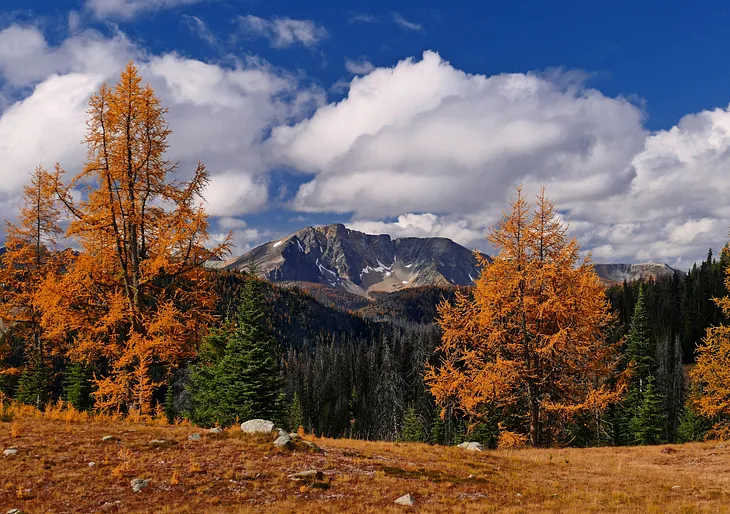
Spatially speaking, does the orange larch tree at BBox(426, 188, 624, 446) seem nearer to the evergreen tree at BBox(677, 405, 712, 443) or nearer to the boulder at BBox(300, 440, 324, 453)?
the boulder at BBox(300, 440, 324, 453)

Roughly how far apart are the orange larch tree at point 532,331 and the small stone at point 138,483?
1201 centimetres

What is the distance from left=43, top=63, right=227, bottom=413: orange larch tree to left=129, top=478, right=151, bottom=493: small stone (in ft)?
15.7

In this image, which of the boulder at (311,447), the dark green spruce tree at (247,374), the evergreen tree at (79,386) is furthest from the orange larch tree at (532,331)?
the evergreen tree at (79,386)

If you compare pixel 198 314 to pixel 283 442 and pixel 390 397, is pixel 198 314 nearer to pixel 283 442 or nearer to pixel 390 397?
pixel 283 442

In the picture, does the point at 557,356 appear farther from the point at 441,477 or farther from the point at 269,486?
the point at 269,486

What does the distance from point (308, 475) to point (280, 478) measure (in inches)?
27.4

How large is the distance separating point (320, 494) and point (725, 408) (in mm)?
26024

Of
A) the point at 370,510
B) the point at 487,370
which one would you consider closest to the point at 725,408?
the point at 487,370

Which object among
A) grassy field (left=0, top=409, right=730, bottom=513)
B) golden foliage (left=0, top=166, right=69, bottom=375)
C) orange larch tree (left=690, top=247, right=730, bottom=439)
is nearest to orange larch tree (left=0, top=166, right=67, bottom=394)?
golden foliage (left=0, top=166, right=69, bottom=375)

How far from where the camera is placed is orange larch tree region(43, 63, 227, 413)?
570 inches

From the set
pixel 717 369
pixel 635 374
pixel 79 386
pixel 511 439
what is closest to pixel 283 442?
pixel 511 439

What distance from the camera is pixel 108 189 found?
49.4 feet

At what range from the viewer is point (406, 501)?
395 inches

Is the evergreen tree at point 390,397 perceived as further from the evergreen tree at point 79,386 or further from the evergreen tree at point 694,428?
the evergreen tree at point 79,386
